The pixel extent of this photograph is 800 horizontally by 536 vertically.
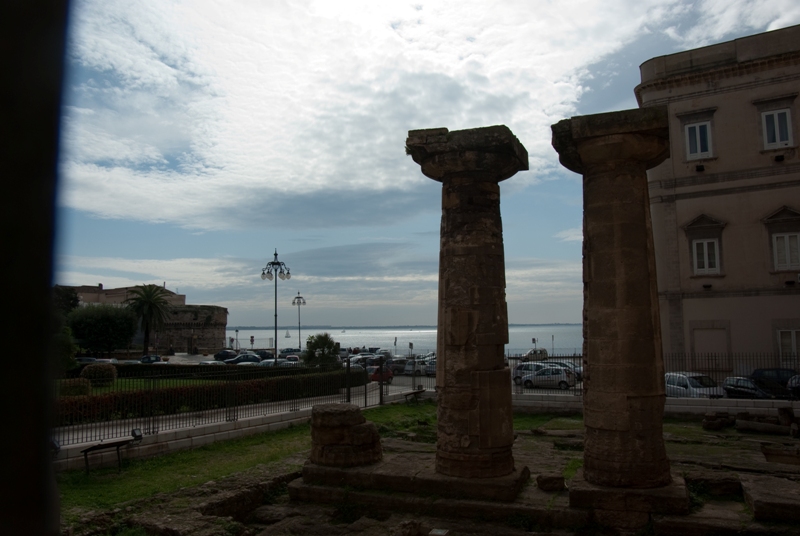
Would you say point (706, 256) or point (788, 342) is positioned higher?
point (706, 256)

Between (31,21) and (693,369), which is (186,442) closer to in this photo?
(31,21)

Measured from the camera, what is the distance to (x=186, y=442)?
13.0m

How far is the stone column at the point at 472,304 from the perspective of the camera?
8.85 meters

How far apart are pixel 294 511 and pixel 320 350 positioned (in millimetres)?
19435

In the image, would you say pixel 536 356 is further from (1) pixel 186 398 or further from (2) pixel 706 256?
(1) pixel 186 398

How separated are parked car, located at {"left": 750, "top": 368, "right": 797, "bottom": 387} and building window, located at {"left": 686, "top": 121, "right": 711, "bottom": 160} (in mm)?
9352

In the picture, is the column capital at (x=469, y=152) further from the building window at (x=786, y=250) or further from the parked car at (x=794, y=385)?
the building window at (x=786, y=250)

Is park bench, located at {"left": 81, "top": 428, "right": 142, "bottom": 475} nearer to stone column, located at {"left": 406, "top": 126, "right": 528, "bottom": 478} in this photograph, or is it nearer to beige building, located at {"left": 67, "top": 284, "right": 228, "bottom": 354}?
stone column, located at {"left": 406, "top": 126, "right": 528, "bottom": 478}

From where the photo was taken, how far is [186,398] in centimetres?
1514

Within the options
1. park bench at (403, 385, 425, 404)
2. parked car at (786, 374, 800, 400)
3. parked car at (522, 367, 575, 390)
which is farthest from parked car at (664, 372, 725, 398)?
park bench at (403, 385, 425, 404)

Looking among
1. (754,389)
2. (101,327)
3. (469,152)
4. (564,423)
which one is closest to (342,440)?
(469,152)

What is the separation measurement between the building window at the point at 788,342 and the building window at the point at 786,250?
2.33 meters

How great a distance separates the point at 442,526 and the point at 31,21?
7.84 meters

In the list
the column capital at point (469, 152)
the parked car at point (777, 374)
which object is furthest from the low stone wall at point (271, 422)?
the column capital at point (469, 152)
